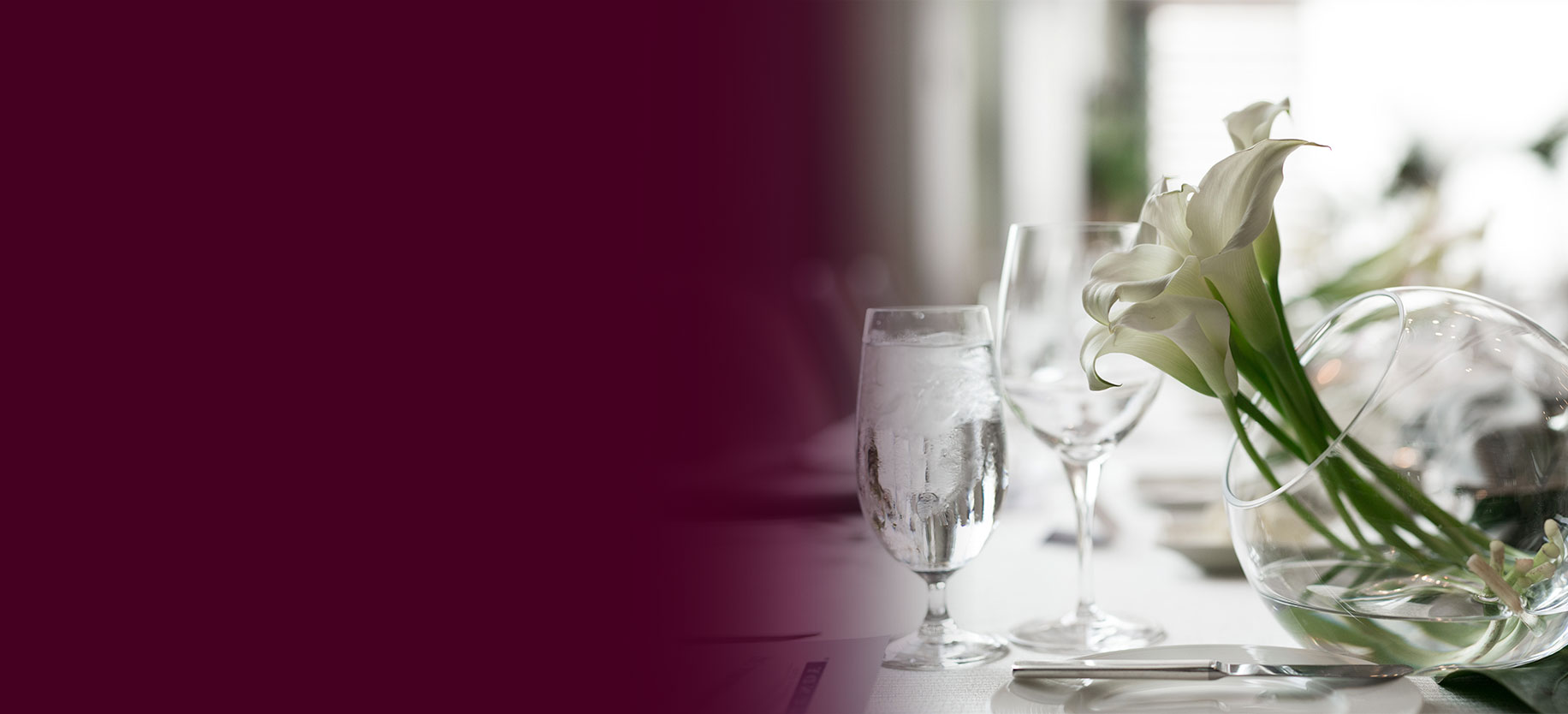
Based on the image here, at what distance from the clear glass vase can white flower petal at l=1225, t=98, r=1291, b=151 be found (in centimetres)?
9

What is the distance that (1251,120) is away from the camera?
0.47m

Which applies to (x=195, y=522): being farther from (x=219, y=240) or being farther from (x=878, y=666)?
(x=878, y=666)

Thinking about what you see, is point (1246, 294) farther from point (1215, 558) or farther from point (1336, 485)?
point (1215, 558)

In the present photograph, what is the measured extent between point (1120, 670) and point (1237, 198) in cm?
17

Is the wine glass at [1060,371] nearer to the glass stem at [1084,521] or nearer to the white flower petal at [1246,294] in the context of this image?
the glass stem at [1084,521]

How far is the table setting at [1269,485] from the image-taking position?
0.42 m

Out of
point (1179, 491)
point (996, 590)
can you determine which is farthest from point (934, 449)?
point (1179, 491)

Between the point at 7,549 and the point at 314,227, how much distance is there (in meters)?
0.15

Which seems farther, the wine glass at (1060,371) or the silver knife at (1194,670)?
the wine glass at (1060,371)

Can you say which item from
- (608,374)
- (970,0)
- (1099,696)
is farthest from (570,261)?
(970,0)

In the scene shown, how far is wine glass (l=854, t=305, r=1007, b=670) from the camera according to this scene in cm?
50

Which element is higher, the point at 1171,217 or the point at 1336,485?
the point at 1171,217
